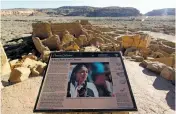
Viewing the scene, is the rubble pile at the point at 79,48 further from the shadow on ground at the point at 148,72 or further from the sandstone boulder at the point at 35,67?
the shadow on ground at the point at 148,72

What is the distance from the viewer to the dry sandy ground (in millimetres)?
6117

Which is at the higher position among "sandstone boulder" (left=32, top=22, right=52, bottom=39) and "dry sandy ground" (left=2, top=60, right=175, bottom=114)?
"dry sandy ground" (left=2, top=60, right=175, bottom=114)

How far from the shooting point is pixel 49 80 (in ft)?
13.7

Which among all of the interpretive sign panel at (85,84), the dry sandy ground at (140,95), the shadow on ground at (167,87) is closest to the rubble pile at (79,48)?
the shadow on ground at (167,87)

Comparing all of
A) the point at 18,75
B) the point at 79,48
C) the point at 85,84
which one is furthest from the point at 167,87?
the point at 79,48

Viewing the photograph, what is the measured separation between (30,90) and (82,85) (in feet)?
10.8

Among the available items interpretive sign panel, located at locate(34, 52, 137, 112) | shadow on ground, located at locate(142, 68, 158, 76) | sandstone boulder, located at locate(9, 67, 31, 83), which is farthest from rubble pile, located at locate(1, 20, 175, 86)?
interpretive sign panel, located at locate(34, 52, 137, 112)

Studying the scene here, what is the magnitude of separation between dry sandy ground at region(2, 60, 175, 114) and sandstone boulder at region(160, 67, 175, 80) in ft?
0.50

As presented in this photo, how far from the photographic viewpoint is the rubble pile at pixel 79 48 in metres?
8.31

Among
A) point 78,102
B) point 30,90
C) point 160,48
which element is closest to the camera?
point 78,102

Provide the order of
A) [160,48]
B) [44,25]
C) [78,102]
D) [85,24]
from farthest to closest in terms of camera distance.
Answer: [85,24] < [44,25] < [160,48] < [78,102]

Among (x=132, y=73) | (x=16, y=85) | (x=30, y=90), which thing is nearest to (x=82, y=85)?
(x=30, y=90)

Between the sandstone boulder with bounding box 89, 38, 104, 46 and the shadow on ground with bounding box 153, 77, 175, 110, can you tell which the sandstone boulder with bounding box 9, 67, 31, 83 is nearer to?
the shadow on ground with bounding box 153, 77, 175, 110

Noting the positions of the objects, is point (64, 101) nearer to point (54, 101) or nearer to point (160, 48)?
point (54, 101)
